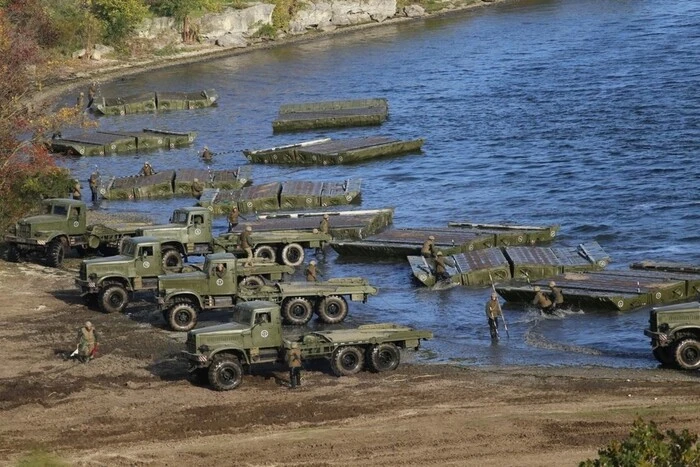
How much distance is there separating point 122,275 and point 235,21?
259 ft

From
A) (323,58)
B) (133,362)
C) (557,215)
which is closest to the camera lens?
(133,362)

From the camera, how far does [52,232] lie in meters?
45.2

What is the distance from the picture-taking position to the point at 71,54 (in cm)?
10394

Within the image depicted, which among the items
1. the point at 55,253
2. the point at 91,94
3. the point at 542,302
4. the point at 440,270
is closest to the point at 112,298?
the point at 55,253

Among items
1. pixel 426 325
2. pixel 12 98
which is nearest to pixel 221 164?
pixel 12 98

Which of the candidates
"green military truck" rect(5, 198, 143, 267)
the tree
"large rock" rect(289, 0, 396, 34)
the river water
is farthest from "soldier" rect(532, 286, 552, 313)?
"large rock" rect(289, 0, 396, 34)

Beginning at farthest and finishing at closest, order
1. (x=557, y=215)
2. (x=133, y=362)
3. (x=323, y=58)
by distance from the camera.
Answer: (x=323, y=58) < (x=557, y=215) < (x=133, y=362)

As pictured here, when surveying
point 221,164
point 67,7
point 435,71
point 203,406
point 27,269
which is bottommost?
point 203,406

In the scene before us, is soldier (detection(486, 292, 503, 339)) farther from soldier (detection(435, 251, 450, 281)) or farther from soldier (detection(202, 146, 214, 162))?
soldier (detection(202, 146, 214, 162))

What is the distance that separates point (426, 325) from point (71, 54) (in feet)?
233

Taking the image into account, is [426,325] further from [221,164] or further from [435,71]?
[435,71]

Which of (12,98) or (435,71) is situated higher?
(435,71)

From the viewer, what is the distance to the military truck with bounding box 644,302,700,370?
3203 centimetres

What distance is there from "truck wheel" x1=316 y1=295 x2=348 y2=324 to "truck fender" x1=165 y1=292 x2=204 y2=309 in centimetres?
356
